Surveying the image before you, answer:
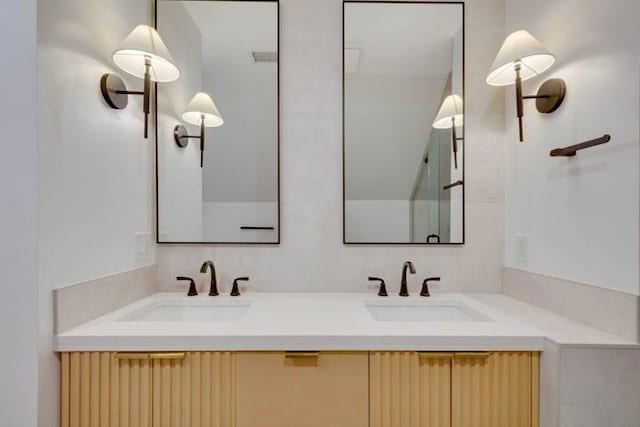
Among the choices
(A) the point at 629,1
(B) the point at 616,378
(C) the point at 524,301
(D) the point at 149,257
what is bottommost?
(B) the point at 616,378

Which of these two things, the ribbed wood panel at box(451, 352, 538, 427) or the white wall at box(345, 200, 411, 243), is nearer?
the ribbed wood panel at box(451, 352, 538, 427)

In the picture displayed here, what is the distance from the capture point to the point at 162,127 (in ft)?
5.65

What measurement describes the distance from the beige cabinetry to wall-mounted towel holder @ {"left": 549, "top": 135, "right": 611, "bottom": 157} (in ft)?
2.43

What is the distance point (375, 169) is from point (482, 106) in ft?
2.12

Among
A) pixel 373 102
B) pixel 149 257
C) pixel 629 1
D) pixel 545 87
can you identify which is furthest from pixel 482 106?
pixel 149 257

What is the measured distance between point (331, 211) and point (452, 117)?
2.58 ft

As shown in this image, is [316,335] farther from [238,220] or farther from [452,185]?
[452,185]

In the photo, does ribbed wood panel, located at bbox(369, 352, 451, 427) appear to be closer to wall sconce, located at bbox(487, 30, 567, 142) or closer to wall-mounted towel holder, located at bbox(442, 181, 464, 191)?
wall-mounted towel holder, located at bbox(442, 181, 464, 191)

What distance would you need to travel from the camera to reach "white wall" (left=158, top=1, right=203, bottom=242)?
1.71 meters

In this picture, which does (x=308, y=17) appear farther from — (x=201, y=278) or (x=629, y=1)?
(x=201, y=278)

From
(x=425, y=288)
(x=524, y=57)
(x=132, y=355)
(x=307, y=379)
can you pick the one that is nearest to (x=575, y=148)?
(x=524, y=57)

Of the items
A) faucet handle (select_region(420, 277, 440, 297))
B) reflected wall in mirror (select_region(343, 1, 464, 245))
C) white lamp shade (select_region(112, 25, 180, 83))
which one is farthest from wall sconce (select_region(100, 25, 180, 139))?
faucet handle (select_region(420, 277, 440, 297))

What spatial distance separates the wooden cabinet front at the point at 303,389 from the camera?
3.68 ft

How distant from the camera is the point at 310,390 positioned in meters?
1.13
